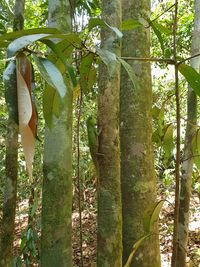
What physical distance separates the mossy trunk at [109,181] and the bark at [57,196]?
247mm

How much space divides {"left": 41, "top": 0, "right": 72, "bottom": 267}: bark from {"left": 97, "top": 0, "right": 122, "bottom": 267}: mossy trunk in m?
0.25

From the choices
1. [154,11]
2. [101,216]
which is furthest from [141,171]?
[154,11]

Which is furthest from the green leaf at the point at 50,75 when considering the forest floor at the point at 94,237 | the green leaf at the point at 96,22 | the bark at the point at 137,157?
the forest floor at the point at 94,237

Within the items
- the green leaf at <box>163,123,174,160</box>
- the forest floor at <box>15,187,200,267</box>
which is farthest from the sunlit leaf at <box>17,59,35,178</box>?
the forest floor at <box>15,187,200,267</box>

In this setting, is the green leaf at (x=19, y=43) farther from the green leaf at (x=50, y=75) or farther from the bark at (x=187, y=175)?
the bark at (x=187, y=175)

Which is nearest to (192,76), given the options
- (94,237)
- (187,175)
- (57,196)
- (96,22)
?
(96,22)

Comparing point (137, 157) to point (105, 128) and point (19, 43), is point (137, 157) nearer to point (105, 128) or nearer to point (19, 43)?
point (105, 128)

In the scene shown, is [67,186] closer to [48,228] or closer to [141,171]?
[48,228]

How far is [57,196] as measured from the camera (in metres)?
1.12

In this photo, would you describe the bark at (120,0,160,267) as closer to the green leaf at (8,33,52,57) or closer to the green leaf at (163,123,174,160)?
the green leaf at (163,123,174,160)

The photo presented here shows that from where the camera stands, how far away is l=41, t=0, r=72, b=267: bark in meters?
1.09

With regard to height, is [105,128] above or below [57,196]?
above

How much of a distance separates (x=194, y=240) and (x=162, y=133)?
2632 mm

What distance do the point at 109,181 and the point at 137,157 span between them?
0.42m
